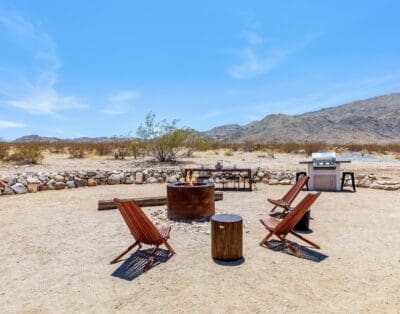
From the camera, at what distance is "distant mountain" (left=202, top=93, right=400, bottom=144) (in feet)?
242

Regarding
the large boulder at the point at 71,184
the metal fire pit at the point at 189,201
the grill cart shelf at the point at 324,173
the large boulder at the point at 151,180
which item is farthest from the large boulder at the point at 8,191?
the grill cart shelf at the point at 324,173

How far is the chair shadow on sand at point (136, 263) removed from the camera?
4398 mm

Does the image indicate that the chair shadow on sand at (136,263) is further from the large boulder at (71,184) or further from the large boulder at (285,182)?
the large boulder at (285,182)

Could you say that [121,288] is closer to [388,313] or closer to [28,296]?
[28,296]

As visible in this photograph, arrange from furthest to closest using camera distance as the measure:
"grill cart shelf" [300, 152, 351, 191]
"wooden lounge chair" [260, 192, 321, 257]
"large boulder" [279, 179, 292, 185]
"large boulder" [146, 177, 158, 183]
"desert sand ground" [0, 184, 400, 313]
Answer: "large boulder" [146, 177, 158, 183]
"large boulder" [279, 179, 292, 185]
"grill cart shelf" [300, 152, 351, 191]
"wooden lounge chair" [260, 192, 321, 257]
"desert sand ground" [0, 184, 400, 313]

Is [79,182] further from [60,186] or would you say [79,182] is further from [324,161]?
[324,161]

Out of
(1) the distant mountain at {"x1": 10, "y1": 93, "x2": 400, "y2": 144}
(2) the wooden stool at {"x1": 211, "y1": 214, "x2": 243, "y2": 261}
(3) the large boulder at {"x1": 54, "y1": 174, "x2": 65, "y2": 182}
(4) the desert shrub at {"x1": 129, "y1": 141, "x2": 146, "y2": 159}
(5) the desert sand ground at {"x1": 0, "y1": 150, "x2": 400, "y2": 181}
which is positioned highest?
(1) the distant mountain at {"x1": 10, "y1": 93, "x2": 400, "y2": 144}

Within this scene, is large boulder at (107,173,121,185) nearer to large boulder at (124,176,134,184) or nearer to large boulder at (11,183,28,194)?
large boulder at (124,176,134,184)

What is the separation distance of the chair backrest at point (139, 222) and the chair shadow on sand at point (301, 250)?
182 cm

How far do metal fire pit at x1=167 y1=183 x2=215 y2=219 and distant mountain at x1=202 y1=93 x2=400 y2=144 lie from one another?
219 ft

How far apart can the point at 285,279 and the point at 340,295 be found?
0.65m

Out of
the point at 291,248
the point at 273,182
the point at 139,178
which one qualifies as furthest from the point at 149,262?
the point at 273,182

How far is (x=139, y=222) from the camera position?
4.74 metres

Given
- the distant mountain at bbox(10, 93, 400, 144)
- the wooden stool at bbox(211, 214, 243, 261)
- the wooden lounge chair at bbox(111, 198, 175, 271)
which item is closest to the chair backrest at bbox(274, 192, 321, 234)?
the wooden stool at bbox(211, 214, 243, 261)
